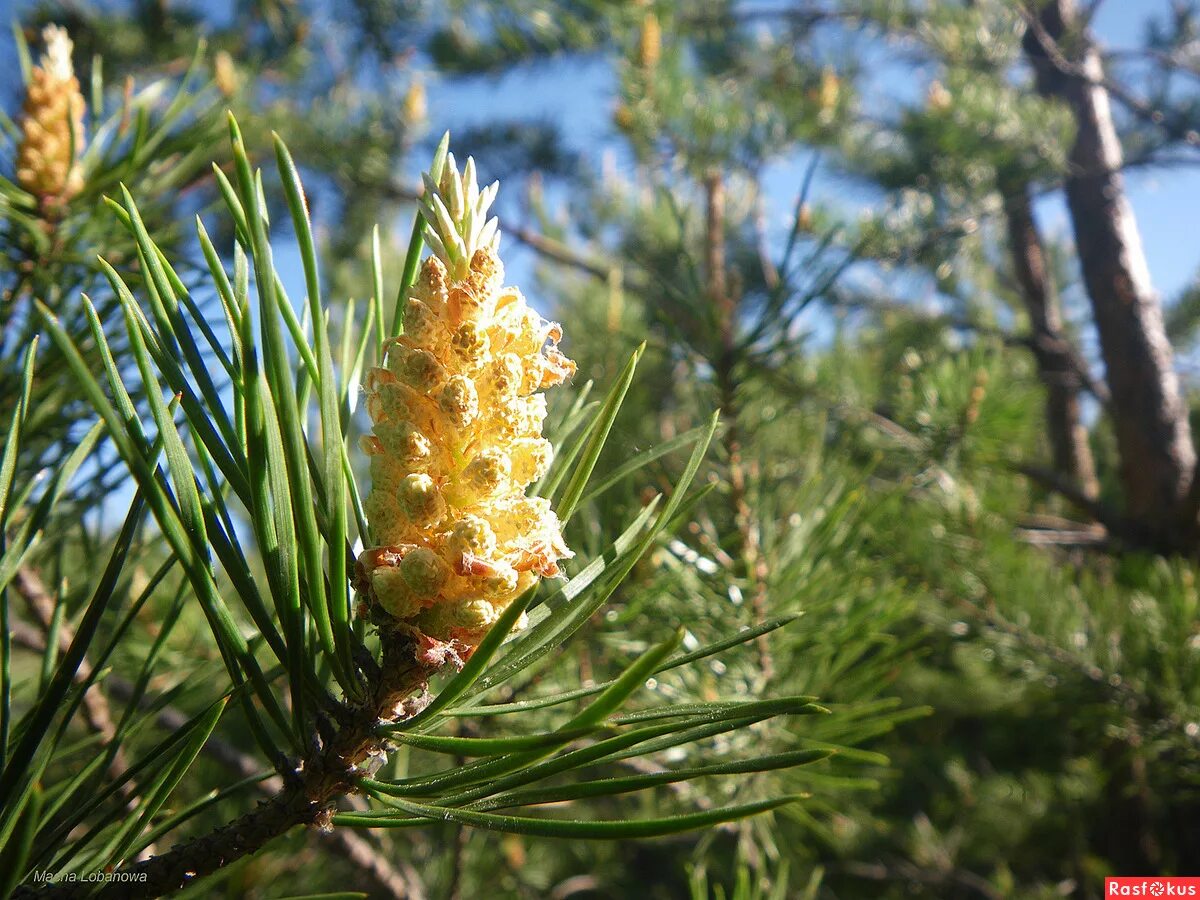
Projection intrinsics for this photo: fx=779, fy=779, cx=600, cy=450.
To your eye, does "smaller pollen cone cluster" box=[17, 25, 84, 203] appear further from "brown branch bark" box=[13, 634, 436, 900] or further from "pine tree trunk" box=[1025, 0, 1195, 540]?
"pine tree trunk" box=[1025, 0, 1195, 540]

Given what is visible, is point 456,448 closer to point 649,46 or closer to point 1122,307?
point 649,46

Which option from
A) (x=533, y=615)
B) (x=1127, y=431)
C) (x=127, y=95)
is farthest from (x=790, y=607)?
(x=1127, y=431)

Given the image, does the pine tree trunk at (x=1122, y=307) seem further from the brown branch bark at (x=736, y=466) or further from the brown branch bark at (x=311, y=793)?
the brown branch bark at (x=311, y=793)

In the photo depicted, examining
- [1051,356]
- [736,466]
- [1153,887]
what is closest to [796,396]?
[736,466]

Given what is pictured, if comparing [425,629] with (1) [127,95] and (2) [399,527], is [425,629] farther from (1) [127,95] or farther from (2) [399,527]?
(1) [127,95]

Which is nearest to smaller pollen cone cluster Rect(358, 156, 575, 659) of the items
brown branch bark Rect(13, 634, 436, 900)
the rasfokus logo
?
brown branch bark Rect(13, 634, 436, 900)

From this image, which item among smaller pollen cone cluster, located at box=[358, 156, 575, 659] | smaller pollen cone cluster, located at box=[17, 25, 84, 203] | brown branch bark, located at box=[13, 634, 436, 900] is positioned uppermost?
smaller pollen cone cluster, located at box=[17, 25, 84, 203]
